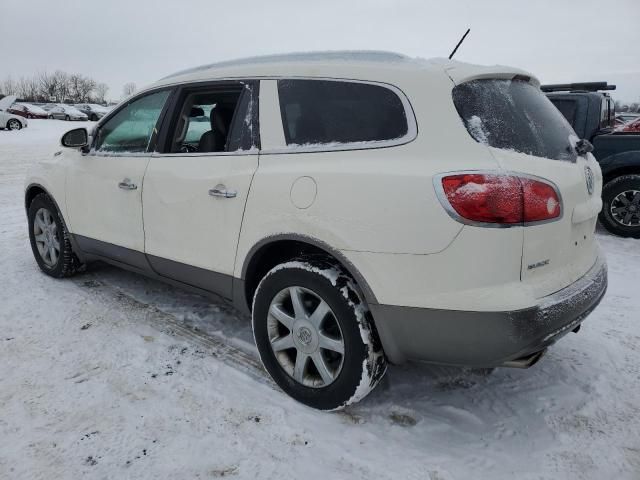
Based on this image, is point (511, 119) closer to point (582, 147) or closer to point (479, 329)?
point (582, 147)

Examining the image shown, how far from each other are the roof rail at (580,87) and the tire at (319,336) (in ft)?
18.3

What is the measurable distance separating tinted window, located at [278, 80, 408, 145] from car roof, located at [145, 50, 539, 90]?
5 cm

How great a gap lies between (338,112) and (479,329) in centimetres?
120

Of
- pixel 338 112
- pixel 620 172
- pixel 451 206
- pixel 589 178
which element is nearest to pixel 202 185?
pixel 338 112

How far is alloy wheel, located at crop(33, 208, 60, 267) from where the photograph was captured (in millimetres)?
4312

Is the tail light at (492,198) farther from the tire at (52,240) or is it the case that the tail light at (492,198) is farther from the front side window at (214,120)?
the tire at (52,240)

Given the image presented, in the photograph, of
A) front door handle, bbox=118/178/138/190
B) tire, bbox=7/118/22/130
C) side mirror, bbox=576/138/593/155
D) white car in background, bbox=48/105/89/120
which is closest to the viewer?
side mirror, bbox=576/138/593/155

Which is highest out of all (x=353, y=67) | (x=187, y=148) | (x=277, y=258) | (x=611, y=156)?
(x=353, y=67)

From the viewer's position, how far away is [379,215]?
2109 millimetres

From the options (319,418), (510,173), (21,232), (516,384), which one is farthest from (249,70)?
(21,232)

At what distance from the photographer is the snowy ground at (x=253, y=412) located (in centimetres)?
216

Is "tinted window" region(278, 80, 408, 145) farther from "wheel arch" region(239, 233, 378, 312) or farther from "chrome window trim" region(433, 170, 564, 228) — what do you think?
"wheel arch" region(239, 233, 378, 312)

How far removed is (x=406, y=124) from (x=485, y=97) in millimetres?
388

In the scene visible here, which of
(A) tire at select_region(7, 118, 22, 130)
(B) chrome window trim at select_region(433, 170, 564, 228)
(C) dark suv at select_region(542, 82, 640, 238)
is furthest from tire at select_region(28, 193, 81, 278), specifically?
(A) tire at select_region(7, 118, 22, 130)
